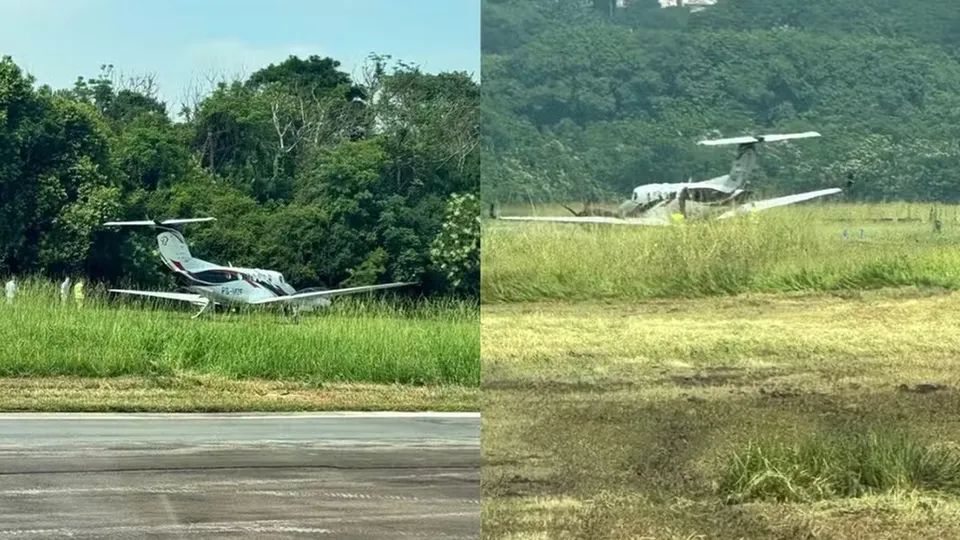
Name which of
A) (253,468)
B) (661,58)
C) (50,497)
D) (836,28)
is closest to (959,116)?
(836,28)

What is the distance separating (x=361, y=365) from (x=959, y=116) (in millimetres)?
15651

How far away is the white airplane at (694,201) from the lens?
2.81 metres

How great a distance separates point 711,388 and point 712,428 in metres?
0.07

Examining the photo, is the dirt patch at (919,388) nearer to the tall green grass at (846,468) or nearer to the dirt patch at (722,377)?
the tall green grass at (846,468)

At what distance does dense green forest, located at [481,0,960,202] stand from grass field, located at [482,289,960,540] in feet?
0.87

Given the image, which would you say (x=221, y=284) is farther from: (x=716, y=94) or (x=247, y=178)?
(x=716, y=94)

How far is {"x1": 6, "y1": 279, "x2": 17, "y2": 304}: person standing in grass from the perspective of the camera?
2223 centimetres

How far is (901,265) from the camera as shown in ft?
9.59

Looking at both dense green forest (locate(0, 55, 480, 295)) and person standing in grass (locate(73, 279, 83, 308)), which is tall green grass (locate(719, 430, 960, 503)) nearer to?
person standing in grass (locate(73, 279, 83, 308))

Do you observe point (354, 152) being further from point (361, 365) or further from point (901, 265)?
point (901, 265)

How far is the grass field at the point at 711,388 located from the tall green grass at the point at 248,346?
13.9 meters

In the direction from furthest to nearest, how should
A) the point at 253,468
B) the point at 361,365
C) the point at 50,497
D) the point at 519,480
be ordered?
the point at 361,365 < the point at 253,468 < the point at 50,497 < the point at 519,480

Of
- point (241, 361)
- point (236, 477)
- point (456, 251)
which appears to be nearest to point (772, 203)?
point (236, 477)

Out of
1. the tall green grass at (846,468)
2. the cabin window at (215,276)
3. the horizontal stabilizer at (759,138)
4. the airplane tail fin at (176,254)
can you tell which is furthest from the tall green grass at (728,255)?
the airplane tail fin at (176,254)
